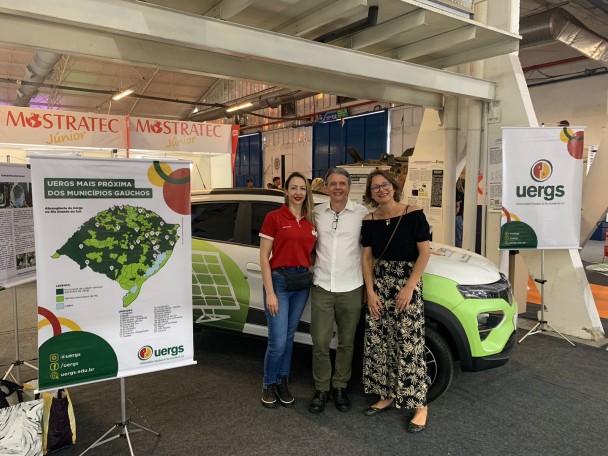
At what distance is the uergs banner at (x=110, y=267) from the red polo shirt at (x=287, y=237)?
64 centimetres

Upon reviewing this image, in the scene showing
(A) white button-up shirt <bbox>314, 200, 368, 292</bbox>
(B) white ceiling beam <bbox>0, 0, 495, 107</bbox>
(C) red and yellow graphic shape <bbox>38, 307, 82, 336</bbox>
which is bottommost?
(C) red and yellow graphic shape <bbox>38, 307, 82, 336</bbox>

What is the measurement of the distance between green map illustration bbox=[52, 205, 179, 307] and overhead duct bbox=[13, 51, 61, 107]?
953cm

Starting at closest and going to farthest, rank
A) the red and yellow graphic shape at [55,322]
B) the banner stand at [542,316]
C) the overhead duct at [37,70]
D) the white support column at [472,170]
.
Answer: the red and yellow graphic shape at [55,322]
the banner stand at [542,316]
the white support column at [472,170]
the overhead duct at [37,70]

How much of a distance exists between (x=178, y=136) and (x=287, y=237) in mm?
7924

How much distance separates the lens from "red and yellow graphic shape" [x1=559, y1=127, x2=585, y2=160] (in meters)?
4.49

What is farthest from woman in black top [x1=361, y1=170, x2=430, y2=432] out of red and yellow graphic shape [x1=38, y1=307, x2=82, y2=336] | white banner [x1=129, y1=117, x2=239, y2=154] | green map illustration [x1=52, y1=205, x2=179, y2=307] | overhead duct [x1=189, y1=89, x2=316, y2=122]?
overhead duct [x1=189, y1=89, x2=316, y2=122]

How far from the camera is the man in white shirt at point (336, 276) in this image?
2988 mm

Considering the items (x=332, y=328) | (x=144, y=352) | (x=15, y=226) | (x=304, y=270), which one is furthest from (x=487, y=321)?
(x=15, y=226)

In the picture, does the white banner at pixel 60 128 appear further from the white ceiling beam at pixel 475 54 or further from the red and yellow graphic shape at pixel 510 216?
the red and yellow graphic shape at pixel 510 216

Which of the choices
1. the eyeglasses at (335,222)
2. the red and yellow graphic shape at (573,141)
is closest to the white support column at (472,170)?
the red and yellow graphic shape at (573,141)

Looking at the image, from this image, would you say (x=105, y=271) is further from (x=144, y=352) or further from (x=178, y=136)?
(x=178, y=136)

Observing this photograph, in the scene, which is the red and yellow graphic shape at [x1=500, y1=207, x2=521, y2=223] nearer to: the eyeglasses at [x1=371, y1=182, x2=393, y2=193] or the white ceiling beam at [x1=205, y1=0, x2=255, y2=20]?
the eyeglasses at [x1=371, y1=182, x2=393, y2=193]

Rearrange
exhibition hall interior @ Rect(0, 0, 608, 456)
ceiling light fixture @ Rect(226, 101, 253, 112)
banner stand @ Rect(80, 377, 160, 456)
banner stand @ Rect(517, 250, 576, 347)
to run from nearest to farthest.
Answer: exhibition hall interior @ Rect(0, 0, 608, 456), banner stand @ Rect(80, 377, 160, 456), banner stand @ Rect(517, 250, 576, 347), ceiling light fixture @ Rect(226, 101, 253, 112)

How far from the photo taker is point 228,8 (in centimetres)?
373
